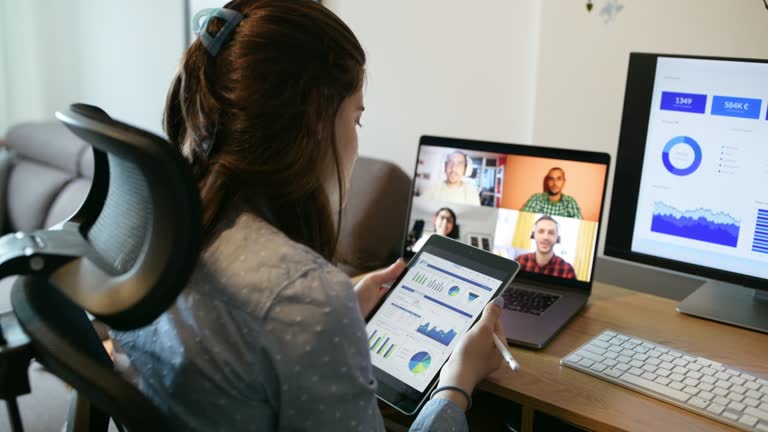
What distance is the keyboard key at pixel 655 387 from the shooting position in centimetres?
97

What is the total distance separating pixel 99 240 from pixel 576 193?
2.86 ft

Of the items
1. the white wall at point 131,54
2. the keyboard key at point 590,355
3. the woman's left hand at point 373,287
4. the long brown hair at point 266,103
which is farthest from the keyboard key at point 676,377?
the white wall at point 131,54

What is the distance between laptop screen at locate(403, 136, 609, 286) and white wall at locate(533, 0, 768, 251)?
11.5 inches

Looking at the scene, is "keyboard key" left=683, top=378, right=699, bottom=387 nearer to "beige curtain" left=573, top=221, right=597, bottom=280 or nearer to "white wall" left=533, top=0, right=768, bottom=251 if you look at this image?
"beige curtain" left=573, top=221, right=597, bottom=280

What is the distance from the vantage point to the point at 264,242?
30.3 inches

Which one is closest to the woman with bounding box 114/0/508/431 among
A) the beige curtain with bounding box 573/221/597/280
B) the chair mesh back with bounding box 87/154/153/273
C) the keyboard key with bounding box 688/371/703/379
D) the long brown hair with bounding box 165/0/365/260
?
the long brown hair with bounding box 165/0/365/260

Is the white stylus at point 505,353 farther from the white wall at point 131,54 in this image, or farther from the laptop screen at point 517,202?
the white wall at point 131,54

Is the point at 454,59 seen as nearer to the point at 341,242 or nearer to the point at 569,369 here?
the point at 341,242

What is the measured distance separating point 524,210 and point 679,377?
1.43ft

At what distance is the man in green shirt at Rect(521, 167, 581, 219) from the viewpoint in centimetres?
132

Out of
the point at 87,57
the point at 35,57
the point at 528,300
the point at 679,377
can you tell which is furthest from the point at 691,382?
the point at 35,57

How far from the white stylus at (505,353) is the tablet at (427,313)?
46 mm

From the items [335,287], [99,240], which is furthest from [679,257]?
[99,240]

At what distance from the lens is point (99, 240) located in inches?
28.0
